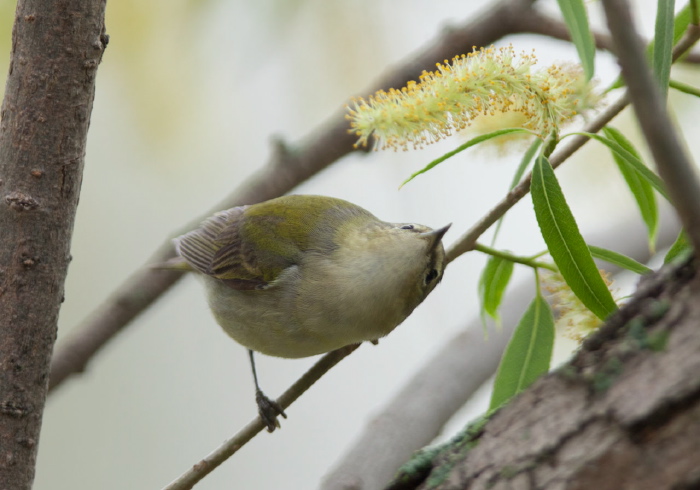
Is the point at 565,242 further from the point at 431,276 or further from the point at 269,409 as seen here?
the point at 269,409

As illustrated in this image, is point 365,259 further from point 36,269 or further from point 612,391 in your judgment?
point 612,391

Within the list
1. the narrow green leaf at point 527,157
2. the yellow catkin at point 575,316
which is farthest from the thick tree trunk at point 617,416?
the narrow green leaf at point 527,157

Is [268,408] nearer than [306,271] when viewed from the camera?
No

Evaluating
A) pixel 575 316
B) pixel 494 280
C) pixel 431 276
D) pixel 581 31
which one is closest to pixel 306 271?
pixel 431 276

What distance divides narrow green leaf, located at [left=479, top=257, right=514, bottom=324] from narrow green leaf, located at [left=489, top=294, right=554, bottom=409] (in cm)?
8

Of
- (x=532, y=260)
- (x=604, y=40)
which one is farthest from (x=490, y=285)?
(x=604, y=40)

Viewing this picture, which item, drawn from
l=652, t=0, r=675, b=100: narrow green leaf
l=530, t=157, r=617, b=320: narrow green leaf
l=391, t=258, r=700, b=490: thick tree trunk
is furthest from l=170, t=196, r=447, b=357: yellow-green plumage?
l=391, t=258, r=700, b=490: thick tree trunk

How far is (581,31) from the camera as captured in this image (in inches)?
47.1

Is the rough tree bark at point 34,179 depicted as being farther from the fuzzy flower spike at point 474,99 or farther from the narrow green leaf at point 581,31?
the narrow green leaf at point 581,31

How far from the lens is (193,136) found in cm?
292

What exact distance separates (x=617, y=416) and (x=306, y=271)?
1.27 metres

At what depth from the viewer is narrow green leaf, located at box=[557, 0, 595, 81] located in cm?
119

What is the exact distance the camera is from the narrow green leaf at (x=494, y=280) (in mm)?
1530

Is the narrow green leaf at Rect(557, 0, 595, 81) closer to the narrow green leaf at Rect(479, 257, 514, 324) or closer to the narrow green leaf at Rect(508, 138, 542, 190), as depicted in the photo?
the narrow green leaf at Rect(508, 138, 542, 190)
